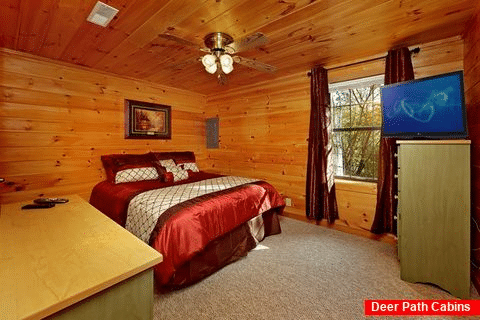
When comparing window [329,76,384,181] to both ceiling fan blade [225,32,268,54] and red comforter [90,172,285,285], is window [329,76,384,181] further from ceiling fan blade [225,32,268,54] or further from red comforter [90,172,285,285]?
ceiling fan blade [225,32,268,54]

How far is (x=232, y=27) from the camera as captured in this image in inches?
80.7

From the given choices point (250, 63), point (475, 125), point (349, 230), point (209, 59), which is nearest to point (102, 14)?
point (209, 59)

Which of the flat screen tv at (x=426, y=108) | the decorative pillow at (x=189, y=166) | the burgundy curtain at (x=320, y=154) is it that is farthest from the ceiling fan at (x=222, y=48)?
the decorative pillow at (x=189, y=166)

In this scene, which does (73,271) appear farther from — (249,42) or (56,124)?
(56,124)

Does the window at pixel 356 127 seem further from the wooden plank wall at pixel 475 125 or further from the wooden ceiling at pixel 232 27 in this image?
the wooden plank wall at pixel 475 125

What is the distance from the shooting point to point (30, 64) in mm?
2715

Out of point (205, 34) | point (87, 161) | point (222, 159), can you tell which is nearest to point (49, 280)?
point (205, 34)

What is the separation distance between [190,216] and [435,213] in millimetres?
1867

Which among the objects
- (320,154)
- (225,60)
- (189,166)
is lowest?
(189,166)

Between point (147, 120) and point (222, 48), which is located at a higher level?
point (222, 48)

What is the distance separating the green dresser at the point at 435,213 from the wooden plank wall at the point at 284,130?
962 millimetres

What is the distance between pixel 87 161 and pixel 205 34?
7.60 ft

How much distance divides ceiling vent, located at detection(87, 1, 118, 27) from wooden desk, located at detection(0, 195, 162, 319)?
1.57m

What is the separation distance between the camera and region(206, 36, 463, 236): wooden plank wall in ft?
8.09
